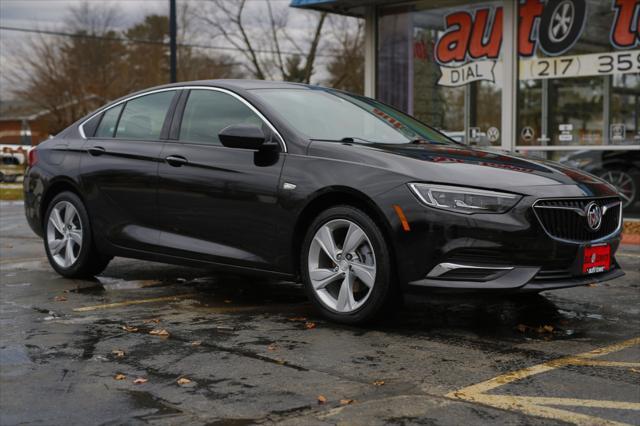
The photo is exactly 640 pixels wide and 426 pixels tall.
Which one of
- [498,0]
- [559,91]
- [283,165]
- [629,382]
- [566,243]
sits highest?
[498,0]

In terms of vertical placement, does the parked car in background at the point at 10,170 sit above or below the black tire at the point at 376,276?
above

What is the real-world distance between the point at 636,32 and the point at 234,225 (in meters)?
8.42

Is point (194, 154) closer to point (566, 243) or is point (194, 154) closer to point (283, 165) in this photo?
point (283, 165)

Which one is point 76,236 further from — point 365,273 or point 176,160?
point 365,273

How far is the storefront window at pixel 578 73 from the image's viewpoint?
484 inches

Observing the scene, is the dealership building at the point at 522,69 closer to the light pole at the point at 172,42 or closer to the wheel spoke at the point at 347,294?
the light pole at the point at 172,42

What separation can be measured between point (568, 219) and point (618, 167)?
824 centimetres

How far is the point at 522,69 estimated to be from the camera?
13.2 meters

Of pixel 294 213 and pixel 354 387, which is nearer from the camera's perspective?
pixel 354 387

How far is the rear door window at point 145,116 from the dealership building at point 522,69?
6.12 meters

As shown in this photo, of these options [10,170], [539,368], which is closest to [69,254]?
[539,368]

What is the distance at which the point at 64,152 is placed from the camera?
285 inches

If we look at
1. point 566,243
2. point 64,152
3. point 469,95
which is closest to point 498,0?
point 469,95

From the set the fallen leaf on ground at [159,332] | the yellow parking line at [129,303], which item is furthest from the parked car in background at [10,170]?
the fallen leaf on ground at [159,332]
